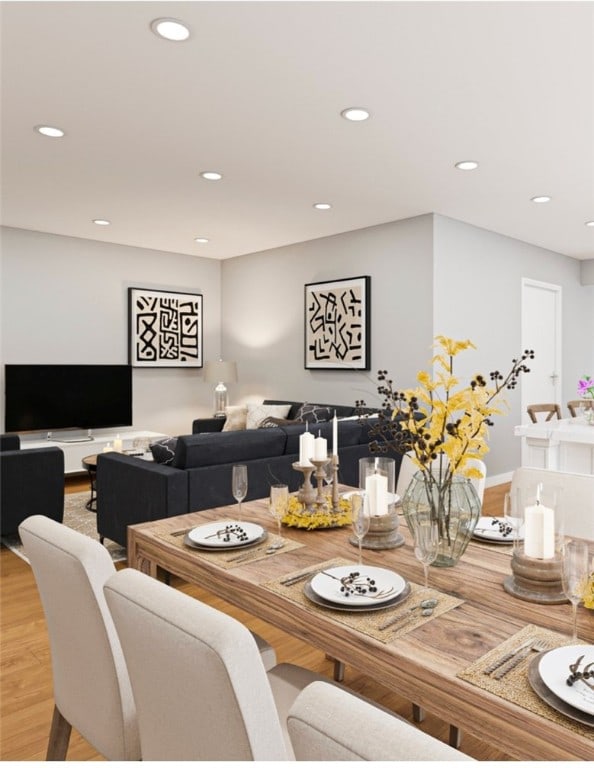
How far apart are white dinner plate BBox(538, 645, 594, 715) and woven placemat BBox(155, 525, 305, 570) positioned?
2.50 ft

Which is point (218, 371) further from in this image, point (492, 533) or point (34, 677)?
point (492, 533)

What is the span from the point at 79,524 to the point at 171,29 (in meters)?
3.26

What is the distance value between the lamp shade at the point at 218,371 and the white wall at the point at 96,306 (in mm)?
443

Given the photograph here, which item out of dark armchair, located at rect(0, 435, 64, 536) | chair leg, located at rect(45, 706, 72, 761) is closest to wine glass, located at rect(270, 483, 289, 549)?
chair leg, located at rect(45, 706, 72, 761)

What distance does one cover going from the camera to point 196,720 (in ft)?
2.97

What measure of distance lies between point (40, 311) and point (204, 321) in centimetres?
202

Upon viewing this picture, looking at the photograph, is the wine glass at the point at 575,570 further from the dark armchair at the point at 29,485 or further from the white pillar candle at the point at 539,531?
the dark armchair at the point at 29,485

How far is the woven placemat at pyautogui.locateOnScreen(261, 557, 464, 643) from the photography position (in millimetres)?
1138

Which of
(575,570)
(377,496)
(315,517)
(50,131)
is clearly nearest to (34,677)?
(315,517)

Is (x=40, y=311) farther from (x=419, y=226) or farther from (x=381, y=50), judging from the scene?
(x=381, y=50)

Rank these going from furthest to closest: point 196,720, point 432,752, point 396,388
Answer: point 396,388, point 196,720, point 432,752

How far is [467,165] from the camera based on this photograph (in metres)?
3.85

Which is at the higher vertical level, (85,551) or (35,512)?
(85,551)

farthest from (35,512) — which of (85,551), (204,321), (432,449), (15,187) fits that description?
(204,321)
